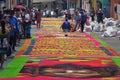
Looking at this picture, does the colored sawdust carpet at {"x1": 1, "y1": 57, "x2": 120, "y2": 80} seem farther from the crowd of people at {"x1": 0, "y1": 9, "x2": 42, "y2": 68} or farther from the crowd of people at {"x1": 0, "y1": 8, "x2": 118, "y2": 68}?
the crowd of people at {"x1": 0, "y1": 8, "x2": 118, "y2": 68}

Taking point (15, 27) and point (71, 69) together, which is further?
point (15, 27)

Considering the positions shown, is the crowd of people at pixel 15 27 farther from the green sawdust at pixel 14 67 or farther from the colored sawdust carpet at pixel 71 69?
the colored sawdust carpet at pixel 71 69

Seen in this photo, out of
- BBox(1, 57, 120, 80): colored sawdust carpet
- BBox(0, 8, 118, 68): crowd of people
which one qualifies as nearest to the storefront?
BBox(0, 8, 118, 68): crowd of people

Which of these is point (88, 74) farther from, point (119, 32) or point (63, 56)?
point (119, 32)

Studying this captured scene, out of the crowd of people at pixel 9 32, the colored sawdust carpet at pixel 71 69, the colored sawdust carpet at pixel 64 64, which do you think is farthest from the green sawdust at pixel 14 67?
the crowd of people at pixel 9 32

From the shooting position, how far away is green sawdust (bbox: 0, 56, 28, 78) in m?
14.4

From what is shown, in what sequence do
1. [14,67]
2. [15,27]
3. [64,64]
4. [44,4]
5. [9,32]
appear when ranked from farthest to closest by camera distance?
1. [44,4]
2. [15,27]
3. [9,32]
4. [64,64]
5. [14,67]

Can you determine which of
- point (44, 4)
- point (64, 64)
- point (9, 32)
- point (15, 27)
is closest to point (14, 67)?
point (64, 64)

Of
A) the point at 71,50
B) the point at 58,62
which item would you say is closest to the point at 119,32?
the point at 71,50

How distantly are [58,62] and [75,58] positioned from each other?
150cm

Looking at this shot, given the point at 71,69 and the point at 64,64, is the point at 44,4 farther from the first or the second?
the point at 71,69

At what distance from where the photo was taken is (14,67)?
1625 cm

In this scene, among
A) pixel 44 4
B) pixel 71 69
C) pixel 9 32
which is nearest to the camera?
pixel 71 69

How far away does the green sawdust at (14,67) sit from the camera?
14415 mm
